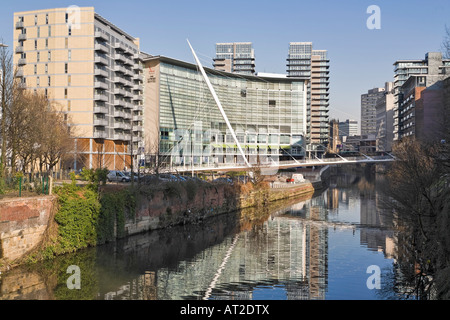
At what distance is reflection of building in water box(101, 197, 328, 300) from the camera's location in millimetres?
18141

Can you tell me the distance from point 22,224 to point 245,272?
9.84 metres

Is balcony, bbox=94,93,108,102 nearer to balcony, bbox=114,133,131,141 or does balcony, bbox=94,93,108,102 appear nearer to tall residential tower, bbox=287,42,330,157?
balcony, bbox=114,133,131,141

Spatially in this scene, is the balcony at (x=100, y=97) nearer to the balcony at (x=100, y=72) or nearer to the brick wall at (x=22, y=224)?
the balcony at (x=100, y=72)

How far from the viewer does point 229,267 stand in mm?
22406

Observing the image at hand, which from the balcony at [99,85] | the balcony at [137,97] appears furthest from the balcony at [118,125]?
the balcony at [137,97]

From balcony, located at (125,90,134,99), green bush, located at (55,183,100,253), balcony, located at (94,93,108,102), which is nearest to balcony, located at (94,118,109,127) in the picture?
balcony, located at (94,93,108,102)

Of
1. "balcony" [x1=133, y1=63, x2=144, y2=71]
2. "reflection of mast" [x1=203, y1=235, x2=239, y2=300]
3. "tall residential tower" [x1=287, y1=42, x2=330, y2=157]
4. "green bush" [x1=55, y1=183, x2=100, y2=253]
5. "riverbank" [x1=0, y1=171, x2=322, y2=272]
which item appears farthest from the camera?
"tall residential tower" [x1=287, y1=42, x2=330, y2=157]

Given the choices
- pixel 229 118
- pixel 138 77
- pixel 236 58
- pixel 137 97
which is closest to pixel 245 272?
pixel 137 97

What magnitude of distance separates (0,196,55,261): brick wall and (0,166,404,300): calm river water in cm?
99

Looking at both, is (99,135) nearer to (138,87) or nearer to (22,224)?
(138,87)

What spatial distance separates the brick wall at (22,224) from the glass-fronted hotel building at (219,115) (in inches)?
2133

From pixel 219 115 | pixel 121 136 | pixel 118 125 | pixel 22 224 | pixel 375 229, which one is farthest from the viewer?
pixel 219 115

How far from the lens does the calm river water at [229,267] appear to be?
1797 cm
